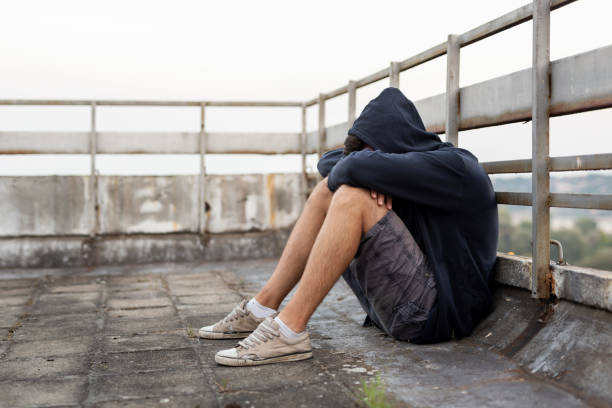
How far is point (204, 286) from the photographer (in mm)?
4812

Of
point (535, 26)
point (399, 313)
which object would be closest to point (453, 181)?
point (399, 313)

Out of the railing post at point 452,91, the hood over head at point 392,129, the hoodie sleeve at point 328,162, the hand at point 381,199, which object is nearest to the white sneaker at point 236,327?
the hoodie sleeve at point 328,162

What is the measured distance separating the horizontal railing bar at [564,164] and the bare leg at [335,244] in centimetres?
71

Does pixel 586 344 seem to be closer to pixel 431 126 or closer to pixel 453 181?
pixel 453 181

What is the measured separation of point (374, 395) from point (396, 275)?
0.62m

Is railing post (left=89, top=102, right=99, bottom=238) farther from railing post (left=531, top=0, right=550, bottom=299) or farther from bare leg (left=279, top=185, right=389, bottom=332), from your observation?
railing post (left=531, top=0, right=550, bottom=299)

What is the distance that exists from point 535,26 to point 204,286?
3105 mm

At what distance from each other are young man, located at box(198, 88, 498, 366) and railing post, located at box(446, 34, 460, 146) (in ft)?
2.15

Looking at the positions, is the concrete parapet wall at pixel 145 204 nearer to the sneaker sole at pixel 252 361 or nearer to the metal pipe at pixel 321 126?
the metal pipe at pixel 321 126

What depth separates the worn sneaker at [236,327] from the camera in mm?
2867

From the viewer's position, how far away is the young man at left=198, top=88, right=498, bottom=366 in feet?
7.91

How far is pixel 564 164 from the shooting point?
8.18 feet

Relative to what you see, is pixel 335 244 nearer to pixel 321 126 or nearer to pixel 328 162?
pixel 328 162

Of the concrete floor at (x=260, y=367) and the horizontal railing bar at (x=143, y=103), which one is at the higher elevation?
the horizontal railing bar at (x=143, y=103)
